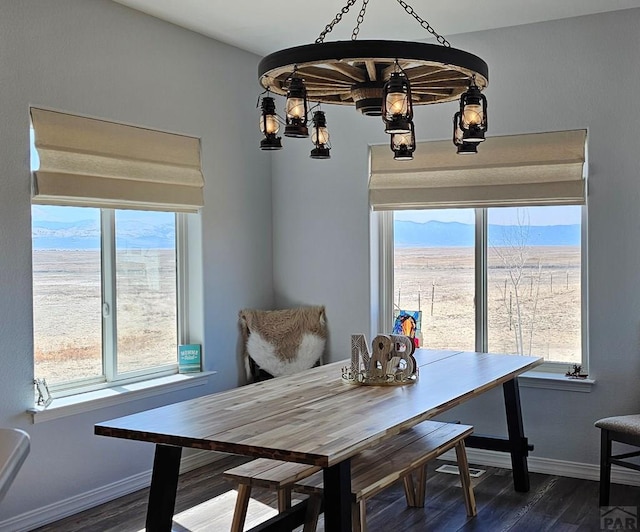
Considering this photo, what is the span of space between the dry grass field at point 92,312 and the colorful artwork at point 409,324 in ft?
4.64

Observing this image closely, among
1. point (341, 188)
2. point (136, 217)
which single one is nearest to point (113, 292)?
point (136, 217)

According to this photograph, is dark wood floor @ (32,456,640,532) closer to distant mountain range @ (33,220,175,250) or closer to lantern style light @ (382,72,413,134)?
distant mountain range @ (33,220,175,250)

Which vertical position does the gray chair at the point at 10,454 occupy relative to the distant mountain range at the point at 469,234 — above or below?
below

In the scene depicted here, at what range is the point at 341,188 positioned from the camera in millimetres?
5219

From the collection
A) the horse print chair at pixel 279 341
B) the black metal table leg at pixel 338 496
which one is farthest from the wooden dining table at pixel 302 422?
the horse print chair at pixel 279 341

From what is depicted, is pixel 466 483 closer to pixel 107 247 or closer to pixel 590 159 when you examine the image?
pixel 590 159

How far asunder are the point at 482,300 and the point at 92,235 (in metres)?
2.37

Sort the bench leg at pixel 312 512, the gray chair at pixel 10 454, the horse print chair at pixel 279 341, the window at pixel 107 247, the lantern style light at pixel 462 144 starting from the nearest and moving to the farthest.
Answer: the gray chair at pixel 10 454, the bench leg at pixel 312 512, the lantern style light at pixel 462 144, the window at pixel 107 247, the horse print chair at pixel 279 341

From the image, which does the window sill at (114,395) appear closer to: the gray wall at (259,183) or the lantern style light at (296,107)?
the gray wall at (259,183)

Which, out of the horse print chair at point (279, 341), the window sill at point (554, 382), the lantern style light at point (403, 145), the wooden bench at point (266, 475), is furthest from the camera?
the horse print chair at point (279, 341)

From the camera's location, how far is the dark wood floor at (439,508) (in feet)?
12.4

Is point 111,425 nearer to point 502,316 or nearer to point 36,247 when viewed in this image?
point 36,247

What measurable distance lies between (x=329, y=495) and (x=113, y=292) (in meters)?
2.25

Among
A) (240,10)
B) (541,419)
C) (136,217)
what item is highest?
(240,10)
